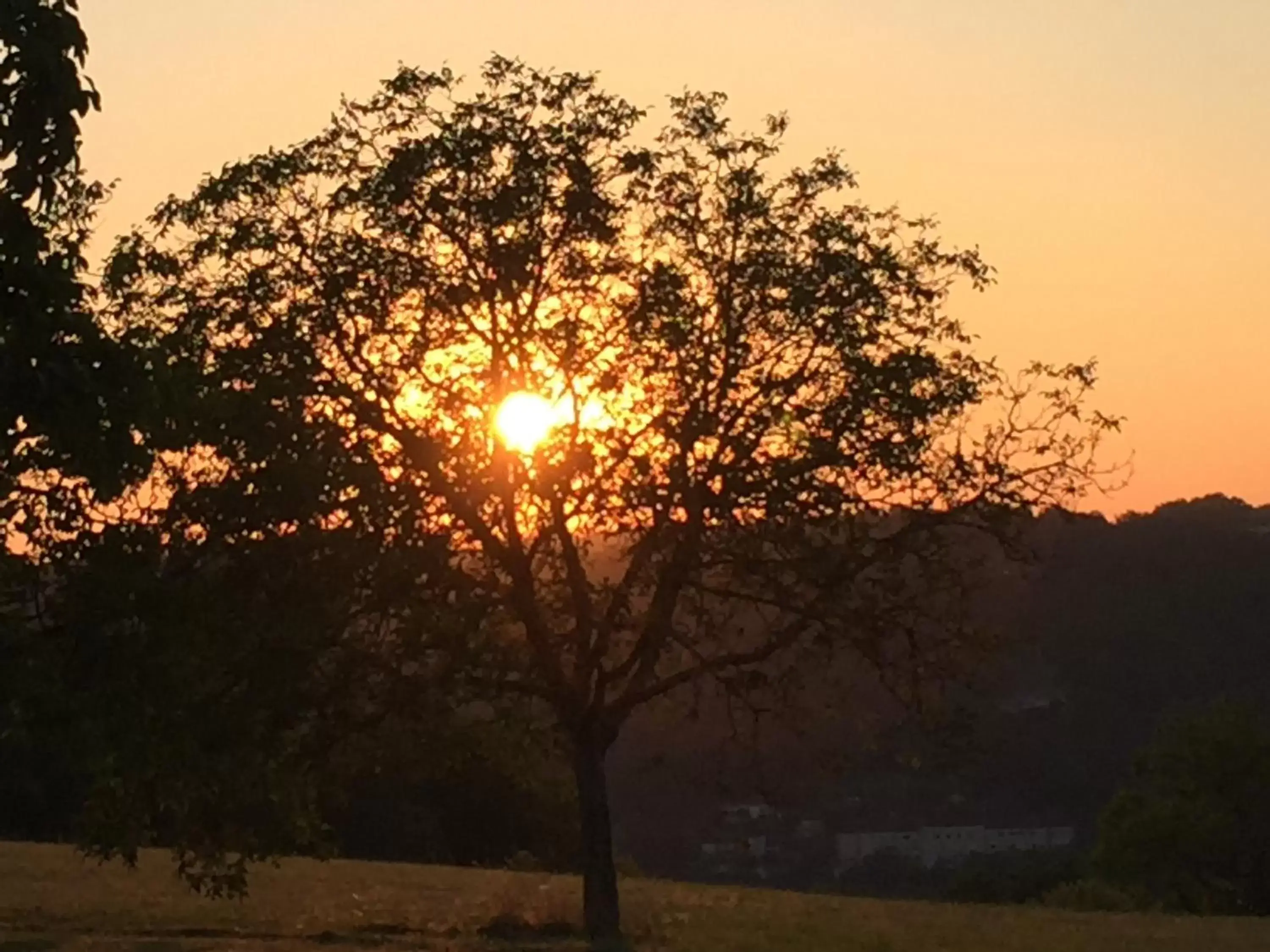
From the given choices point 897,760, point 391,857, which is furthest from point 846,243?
point 391,857

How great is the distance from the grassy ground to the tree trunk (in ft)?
2.00

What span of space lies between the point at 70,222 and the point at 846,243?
11.8 metres

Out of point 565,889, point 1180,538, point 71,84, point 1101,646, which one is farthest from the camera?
point 1180,538

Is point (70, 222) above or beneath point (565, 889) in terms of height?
above

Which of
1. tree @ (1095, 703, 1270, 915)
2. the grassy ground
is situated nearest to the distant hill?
tree @ (1095, 703, 1270, 915)

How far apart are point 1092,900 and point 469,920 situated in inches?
852

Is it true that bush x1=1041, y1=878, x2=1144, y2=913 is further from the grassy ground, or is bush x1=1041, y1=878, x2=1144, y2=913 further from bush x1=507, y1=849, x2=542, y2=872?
bush x1=507, y1=849, x2=542, y2=872

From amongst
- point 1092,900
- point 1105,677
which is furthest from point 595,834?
point 1105,677

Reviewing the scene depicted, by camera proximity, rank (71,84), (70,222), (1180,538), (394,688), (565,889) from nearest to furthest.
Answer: (71,84) → (70,222) → (394,688) → (565,889) → (1180,538)

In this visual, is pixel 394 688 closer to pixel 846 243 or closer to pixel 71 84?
pixel 846 243

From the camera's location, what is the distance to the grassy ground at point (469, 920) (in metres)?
27.9

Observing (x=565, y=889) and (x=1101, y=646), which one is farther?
(x=1101, y=646)

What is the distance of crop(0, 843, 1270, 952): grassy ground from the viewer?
27.9 metres

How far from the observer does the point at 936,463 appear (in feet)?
87.9
